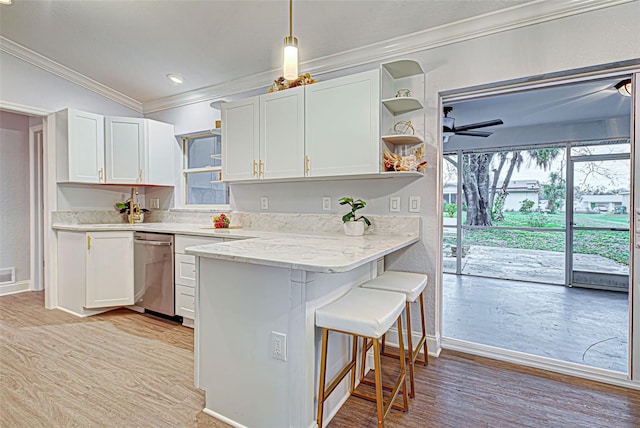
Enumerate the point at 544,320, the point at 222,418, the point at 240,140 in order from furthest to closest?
the point at 544,320 → the point at 240,140 → the point at 222,418

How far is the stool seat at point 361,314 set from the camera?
1.40m

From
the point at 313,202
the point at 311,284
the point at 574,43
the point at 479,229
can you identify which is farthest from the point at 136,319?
the point at 479,229

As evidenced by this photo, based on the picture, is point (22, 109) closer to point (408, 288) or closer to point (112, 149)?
point (112, 149)

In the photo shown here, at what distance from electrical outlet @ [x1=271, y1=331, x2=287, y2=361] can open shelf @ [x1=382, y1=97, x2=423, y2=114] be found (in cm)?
176

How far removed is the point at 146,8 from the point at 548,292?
536cm

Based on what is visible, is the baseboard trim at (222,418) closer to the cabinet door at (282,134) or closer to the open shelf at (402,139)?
the cabinet door at (282,134)

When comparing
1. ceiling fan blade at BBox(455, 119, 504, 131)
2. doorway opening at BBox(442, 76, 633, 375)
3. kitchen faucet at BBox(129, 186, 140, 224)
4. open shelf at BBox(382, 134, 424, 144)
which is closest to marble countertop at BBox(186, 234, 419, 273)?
open shelf at BBox(382, 134, 424, 144)

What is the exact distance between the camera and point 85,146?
3.52 meters

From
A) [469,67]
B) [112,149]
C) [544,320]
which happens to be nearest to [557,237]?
[544,320]

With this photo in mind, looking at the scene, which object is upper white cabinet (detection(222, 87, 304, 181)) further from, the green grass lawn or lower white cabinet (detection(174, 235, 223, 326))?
the green grass lawn

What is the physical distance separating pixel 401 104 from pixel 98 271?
3332 mm

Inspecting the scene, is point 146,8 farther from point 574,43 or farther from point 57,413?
point 574,43

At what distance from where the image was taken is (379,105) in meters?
2.30

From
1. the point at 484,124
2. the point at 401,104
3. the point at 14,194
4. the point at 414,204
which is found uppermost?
the point at 484,124
